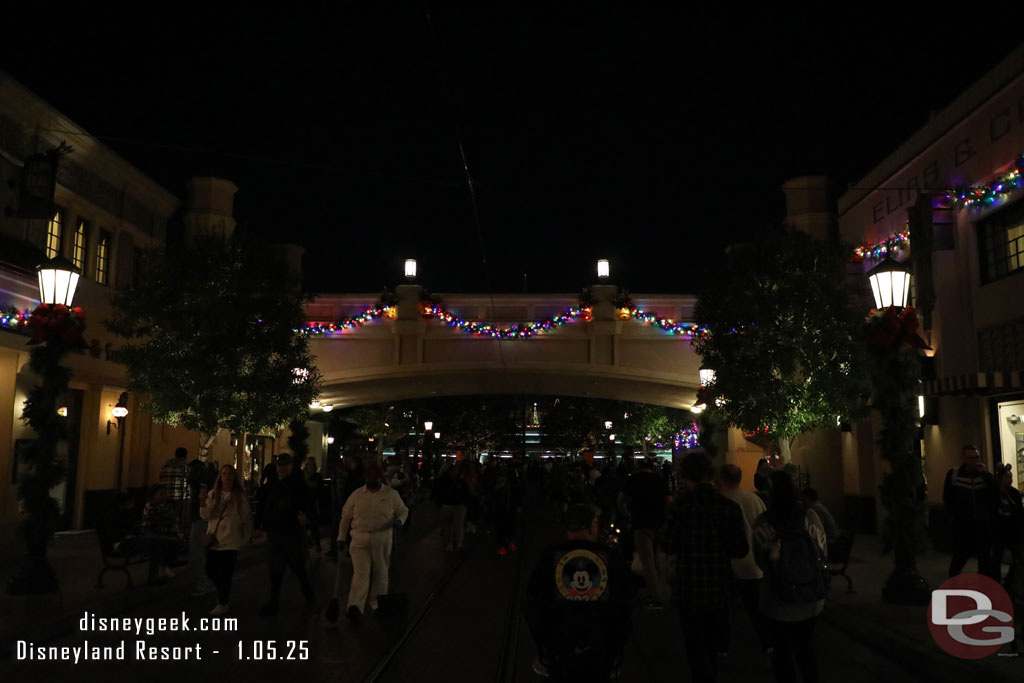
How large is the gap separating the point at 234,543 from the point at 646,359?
18442 millimetres

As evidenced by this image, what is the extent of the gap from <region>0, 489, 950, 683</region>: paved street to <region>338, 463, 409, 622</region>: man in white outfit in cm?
34

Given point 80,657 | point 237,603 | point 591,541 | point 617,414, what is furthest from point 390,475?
point 617,414

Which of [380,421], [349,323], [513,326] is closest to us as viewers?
[513,326]

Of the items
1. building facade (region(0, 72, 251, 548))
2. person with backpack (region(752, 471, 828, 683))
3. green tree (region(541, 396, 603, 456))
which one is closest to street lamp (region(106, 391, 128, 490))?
building facade (region(0, 72, 251, 548))

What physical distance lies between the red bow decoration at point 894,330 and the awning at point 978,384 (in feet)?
12.2

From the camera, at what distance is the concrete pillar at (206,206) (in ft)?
82.8

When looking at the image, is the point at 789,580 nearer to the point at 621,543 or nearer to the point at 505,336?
the point at 621,543

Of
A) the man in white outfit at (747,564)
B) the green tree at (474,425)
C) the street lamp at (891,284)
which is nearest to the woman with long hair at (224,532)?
the man in white outfit at (747,564)

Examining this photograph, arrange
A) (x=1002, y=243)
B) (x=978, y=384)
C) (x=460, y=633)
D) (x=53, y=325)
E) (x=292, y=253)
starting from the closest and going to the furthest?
(x=460, y=633)
(x=53, y=325)
(x=978, y=384)
(x=1002, y=243)
(x=292, y=253)

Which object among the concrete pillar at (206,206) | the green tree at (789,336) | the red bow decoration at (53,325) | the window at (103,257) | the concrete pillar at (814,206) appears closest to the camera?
the red bow decoration at (53,325)

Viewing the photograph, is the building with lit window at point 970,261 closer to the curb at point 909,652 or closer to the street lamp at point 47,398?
the curb at point 909,652

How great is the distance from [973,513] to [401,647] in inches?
273

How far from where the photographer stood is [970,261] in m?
16.2

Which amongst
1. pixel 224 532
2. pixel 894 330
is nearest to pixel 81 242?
pixel 224 532
